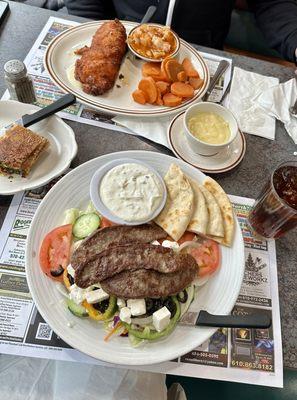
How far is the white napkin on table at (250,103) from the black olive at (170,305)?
0.90 m

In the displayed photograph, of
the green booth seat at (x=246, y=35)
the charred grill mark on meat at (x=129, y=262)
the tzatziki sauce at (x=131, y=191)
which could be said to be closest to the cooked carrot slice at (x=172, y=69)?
the tzatziki sauce at (x=131, y=191)

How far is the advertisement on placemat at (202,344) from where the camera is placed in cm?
99

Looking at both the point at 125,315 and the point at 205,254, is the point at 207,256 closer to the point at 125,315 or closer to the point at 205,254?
the point at 205,254

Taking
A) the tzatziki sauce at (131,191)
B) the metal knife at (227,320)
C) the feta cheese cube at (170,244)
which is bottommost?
the metal knife at (227,320)

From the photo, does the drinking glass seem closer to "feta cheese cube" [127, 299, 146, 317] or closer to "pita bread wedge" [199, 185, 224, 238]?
"pita bread wedge" [199, 185, 224, 238]

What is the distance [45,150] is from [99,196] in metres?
0.33

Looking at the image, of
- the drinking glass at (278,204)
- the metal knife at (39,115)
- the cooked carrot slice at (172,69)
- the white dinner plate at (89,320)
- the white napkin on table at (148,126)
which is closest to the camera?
the white dinner plate at (89,320)

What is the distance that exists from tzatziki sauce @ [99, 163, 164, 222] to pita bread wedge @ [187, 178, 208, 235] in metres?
0.12

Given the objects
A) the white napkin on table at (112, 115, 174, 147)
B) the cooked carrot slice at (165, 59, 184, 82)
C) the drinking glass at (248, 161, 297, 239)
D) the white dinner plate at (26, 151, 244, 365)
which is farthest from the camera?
the cooked carrot slice at (165, 59, 184, 82)

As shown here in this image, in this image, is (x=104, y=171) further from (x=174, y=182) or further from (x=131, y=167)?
(x=174, y=182)

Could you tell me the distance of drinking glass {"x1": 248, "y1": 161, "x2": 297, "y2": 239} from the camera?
1132 millimetres

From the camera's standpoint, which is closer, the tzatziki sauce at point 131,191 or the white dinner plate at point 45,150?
the tzatziki sauce at point 131,191

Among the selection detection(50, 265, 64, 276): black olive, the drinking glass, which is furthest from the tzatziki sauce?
the drinking glass

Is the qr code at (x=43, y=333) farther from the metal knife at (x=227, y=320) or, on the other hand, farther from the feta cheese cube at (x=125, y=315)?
the metal knife at (x=227, y=320)
